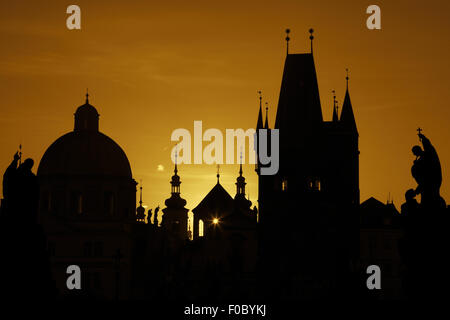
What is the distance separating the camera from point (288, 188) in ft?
395

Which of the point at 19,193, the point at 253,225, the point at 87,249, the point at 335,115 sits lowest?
the point at 19,193

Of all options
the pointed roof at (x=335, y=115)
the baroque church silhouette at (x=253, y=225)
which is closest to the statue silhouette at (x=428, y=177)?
the baroque church silhouette at (x=253, y=225)

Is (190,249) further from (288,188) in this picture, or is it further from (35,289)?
(35,289)

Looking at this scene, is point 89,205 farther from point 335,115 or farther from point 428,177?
point 428,177

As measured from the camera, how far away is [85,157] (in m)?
140

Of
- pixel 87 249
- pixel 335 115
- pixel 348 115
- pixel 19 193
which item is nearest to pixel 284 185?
pixel 335 115

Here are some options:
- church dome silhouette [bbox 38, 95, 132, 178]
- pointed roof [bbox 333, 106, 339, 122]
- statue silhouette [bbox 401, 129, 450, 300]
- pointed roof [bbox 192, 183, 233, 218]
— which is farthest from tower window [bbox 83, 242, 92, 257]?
statue silhouette [bbox 401, 129, 450, 300]

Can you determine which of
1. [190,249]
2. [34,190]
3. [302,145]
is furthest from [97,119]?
[34,190]

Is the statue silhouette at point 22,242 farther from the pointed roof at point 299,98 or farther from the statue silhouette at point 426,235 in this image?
the pointed roof at point 299,98

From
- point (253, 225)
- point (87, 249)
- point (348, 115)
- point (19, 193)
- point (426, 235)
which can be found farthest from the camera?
point (253, 225)

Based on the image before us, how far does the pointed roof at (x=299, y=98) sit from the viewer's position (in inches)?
4648

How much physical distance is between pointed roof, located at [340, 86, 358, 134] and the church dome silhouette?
2827 cm

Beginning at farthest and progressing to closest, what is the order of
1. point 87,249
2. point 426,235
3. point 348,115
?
point 87,249
point 348,115
point 426,235

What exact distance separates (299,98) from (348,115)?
5994 millimetres
